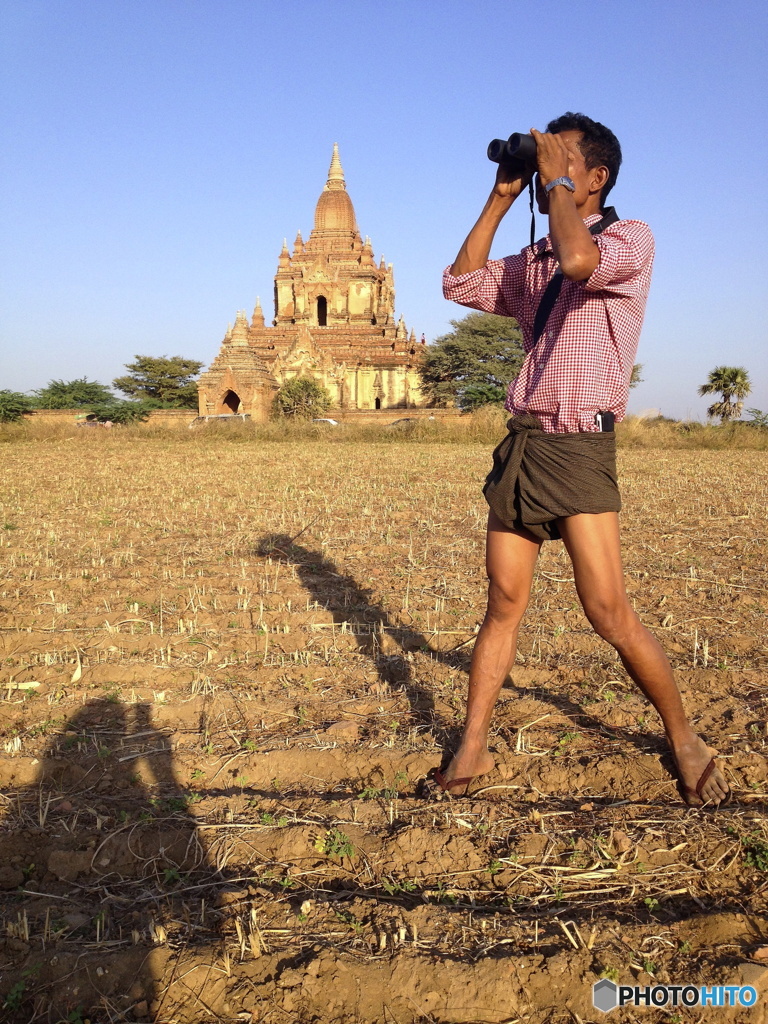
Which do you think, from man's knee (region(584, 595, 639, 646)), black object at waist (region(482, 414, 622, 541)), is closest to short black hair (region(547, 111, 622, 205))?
black object at waist (region(482, 414, 622, 541))

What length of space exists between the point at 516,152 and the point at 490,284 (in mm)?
444

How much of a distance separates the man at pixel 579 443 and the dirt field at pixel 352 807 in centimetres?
32

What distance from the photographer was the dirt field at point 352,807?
1.74 metres

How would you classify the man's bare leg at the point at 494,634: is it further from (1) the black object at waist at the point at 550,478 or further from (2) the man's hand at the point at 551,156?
(2) the man's hand at the point at 551,156

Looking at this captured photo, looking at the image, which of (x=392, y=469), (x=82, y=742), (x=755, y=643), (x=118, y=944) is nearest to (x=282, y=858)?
(x=118, y=944)

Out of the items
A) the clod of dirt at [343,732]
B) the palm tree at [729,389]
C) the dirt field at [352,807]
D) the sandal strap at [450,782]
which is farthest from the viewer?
the palm tree at [729,389]

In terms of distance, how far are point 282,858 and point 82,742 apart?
109 cm

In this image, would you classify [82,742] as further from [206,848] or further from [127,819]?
[206,848]

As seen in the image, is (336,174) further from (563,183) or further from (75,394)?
(563,183)

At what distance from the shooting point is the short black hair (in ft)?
7.84

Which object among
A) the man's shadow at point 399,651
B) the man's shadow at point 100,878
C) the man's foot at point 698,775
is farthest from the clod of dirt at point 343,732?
the man's foot at point 698,775

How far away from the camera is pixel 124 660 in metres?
3.77

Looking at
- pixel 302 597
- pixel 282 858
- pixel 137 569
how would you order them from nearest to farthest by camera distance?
pixel 282 858 → pixel 302 597 → pixel 137 569

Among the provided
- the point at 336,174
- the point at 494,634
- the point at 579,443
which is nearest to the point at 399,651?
the point at 494,634
